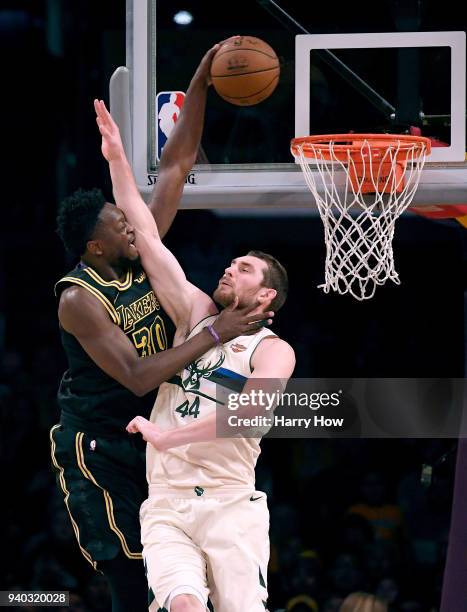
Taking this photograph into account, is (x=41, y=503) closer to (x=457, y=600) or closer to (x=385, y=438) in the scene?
(x=385, y=438)

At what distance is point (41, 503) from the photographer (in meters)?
6.99

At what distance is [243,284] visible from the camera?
4539 mm

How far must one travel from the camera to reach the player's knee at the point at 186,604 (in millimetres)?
4004

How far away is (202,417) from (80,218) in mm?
914

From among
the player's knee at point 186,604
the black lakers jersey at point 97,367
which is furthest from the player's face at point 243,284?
the player's knee at point 186,604

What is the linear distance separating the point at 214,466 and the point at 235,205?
114 centimetres

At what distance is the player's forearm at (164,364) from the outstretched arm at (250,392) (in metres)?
0.14

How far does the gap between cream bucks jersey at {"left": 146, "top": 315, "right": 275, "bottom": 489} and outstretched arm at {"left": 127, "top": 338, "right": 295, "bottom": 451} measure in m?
0.05

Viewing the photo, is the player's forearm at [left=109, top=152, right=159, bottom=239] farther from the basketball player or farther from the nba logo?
the nba logo

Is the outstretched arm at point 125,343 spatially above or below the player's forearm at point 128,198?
below

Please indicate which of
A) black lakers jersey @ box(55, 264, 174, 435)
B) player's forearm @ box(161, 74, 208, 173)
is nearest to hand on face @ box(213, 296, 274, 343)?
black lakers jersey @ box(55, 264, 174, 435)

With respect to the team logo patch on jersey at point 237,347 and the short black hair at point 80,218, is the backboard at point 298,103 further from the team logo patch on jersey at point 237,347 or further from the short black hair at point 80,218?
the team logo patch on jersey at point 237,347

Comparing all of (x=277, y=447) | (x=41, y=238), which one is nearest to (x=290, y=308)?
(x=277, y=447)

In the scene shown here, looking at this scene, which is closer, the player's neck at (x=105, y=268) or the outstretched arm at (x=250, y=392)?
the outstretched arm at (x=250, y=392)
